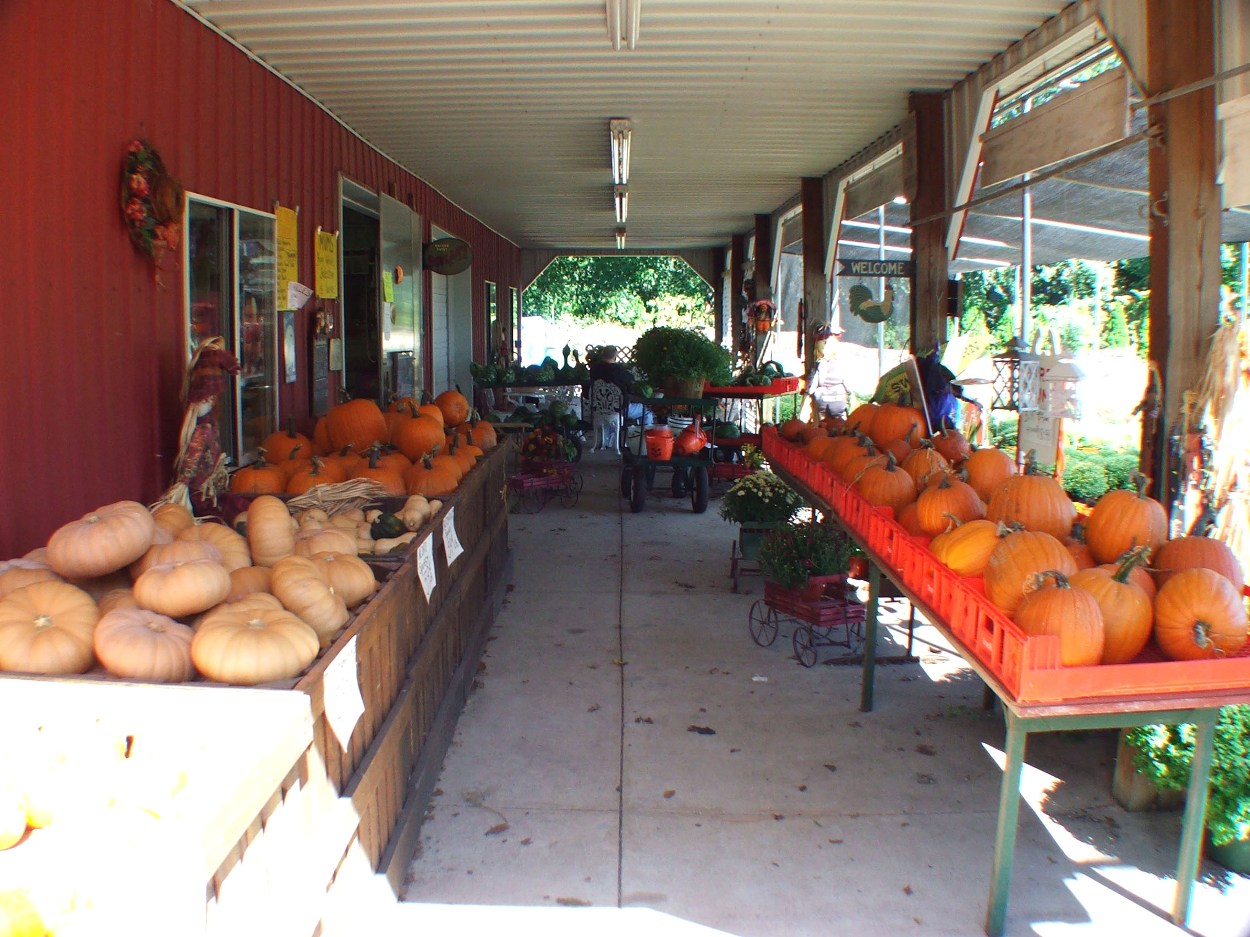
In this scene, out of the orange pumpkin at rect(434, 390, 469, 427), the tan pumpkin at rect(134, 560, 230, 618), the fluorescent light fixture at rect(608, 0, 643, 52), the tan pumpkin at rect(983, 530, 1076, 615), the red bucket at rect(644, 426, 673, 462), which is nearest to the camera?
the tan pumpkin at rect(134, 560, 230, 618)

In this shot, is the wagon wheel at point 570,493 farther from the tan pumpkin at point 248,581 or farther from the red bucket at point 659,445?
the tan pumpkin at point 248,581

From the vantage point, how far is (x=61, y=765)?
2164mm

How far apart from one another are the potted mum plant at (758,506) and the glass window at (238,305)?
328 centimetres

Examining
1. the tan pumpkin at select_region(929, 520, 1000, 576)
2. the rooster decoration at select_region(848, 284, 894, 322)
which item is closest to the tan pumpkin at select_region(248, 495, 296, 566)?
the tan pumpkin at select_region(929, 520, 1000, 576)

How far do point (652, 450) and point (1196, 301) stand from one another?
596 cm

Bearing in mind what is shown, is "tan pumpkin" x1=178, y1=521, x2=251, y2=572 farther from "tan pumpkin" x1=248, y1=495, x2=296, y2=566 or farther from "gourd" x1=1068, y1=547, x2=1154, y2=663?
"gourd" x1=1068, y1=547, x2=1154, y2=663

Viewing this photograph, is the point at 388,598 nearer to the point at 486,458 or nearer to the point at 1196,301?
the point at 486,458

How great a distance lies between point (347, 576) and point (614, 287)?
2915 centimetres

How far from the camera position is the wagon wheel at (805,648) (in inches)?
225

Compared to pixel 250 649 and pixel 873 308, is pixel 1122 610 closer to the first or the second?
pixel 250 649

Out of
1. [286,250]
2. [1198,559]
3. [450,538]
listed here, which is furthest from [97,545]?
[286,250]

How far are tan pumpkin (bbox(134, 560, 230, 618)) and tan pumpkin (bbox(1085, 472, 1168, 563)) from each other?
2981 mm

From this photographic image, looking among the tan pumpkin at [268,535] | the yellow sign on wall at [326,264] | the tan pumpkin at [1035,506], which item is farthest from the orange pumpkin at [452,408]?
the tan pumpkin at [1035,506]

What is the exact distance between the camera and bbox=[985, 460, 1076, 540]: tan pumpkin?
3.87 metres
